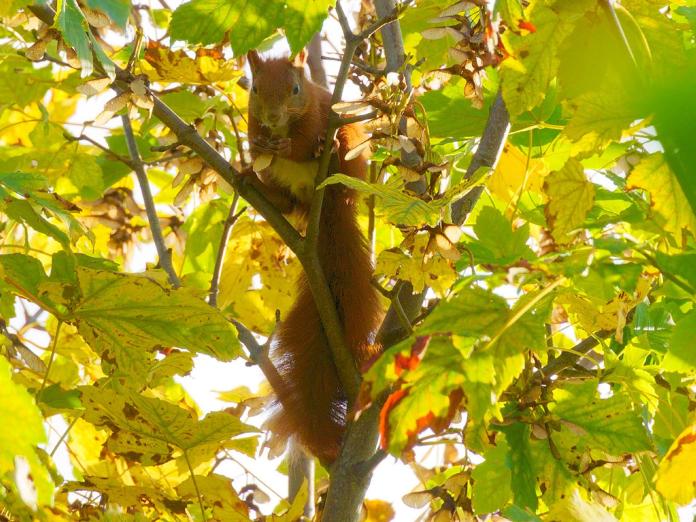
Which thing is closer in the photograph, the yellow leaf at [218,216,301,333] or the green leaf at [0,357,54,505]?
the green leaf at [0,357,54,505]

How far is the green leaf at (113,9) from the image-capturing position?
4.10 ft

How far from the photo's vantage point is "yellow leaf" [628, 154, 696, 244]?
0.99 m

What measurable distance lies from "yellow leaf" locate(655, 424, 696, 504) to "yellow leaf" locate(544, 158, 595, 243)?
0.35 m

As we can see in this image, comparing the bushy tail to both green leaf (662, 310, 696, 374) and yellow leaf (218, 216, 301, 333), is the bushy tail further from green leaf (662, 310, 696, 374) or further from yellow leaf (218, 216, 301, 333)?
green leaf (662, 310, 696, 374)

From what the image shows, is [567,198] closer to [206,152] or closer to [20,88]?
[206,152]

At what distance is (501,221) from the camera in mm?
1605

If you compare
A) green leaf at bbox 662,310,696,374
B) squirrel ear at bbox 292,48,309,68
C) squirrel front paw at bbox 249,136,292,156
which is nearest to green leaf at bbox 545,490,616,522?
green leaf at bbox 662,310,696,374

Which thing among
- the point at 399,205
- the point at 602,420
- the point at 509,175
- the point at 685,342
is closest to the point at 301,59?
the point at 509,175

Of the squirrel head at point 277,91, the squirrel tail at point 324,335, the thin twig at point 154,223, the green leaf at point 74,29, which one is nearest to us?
the green leaf at point 74,29

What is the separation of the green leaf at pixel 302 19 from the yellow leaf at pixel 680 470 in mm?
742

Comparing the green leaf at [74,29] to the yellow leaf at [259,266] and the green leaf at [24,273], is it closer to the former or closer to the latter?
the green leaf at [24,273]

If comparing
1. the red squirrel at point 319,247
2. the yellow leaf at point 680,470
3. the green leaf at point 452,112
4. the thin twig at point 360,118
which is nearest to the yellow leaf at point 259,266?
the red squirrel at point 319,247

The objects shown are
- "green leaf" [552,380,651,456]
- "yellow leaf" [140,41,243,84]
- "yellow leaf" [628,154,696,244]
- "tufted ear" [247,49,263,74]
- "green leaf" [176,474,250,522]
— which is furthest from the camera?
"tufted ear" [247,49,263,74]

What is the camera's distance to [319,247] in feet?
8.04
